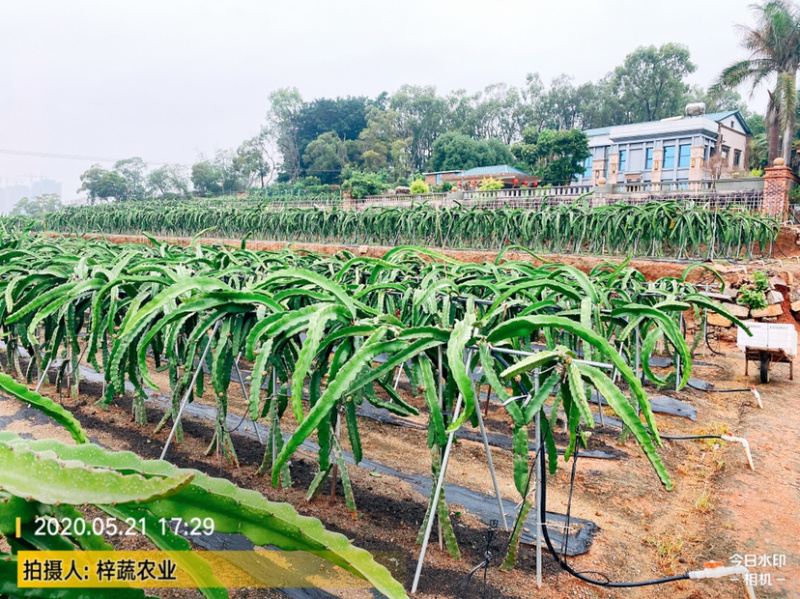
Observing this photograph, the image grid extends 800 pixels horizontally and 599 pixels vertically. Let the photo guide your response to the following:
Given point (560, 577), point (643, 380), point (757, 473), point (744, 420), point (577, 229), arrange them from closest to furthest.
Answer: point (560, 577) → point (757, 473) → point (744, 420) → point (643, 380) → point (577, 229)

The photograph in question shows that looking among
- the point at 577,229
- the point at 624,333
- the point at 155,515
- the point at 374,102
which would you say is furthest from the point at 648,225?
the point at 374,102

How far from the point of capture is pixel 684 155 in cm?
2448

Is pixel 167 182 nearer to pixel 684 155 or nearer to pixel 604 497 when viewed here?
pixel 684 155

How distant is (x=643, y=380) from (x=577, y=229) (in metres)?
5.02

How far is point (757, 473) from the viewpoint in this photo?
341cm

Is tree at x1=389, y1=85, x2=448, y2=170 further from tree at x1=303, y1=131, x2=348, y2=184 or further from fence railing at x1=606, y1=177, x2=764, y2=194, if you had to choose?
fence railing at x1=606, y1=177, x2=764, y2=194

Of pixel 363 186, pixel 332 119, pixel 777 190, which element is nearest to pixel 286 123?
pixel 332 119

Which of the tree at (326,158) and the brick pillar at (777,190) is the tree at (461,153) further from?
the brick pillar at (777,190)

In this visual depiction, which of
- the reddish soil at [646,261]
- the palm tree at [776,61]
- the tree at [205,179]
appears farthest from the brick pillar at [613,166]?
the tree at [205,179]

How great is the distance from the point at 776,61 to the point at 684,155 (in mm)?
5954

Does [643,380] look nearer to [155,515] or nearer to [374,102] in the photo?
[155,515]

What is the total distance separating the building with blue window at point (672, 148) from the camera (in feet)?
78.2

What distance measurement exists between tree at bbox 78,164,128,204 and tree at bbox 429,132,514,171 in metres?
24.8

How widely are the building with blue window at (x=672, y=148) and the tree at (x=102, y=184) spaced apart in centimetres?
3567
